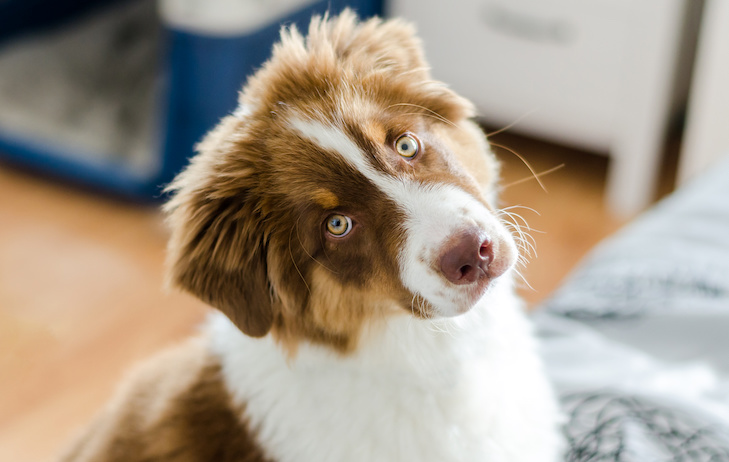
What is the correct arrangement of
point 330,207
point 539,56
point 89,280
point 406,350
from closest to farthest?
point 330,207, point 406,350, point 89,280, point 539,56

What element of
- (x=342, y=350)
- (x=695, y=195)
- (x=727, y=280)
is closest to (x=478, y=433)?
(x=342, y=350)

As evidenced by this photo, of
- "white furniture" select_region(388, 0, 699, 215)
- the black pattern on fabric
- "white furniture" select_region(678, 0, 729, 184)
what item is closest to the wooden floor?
"white furniture" select_region(388, 0, 699, 215)

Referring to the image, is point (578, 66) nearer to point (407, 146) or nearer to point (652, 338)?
point (652, 338)

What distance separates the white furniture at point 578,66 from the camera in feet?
13.2

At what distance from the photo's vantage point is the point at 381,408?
1797mm

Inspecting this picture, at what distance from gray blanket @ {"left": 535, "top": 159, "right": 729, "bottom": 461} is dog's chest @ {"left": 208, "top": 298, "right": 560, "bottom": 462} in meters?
0.24

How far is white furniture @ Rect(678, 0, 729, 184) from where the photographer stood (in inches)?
149

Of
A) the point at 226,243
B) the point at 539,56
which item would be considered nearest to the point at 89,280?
the point at 226,243

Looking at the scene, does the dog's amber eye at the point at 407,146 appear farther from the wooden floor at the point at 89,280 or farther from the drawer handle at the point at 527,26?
the drawer handle at the point at 527,26

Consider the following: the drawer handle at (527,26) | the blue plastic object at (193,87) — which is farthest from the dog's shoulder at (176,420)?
the drawer handle at (527,26)

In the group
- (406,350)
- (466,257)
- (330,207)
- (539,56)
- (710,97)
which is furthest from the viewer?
(539,56)

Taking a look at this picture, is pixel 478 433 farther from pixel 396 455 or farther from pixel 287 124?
pixel 287 124

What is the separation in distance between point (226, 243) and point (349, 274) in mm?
297

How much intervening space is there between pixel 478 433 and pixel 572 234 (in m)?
2.65
